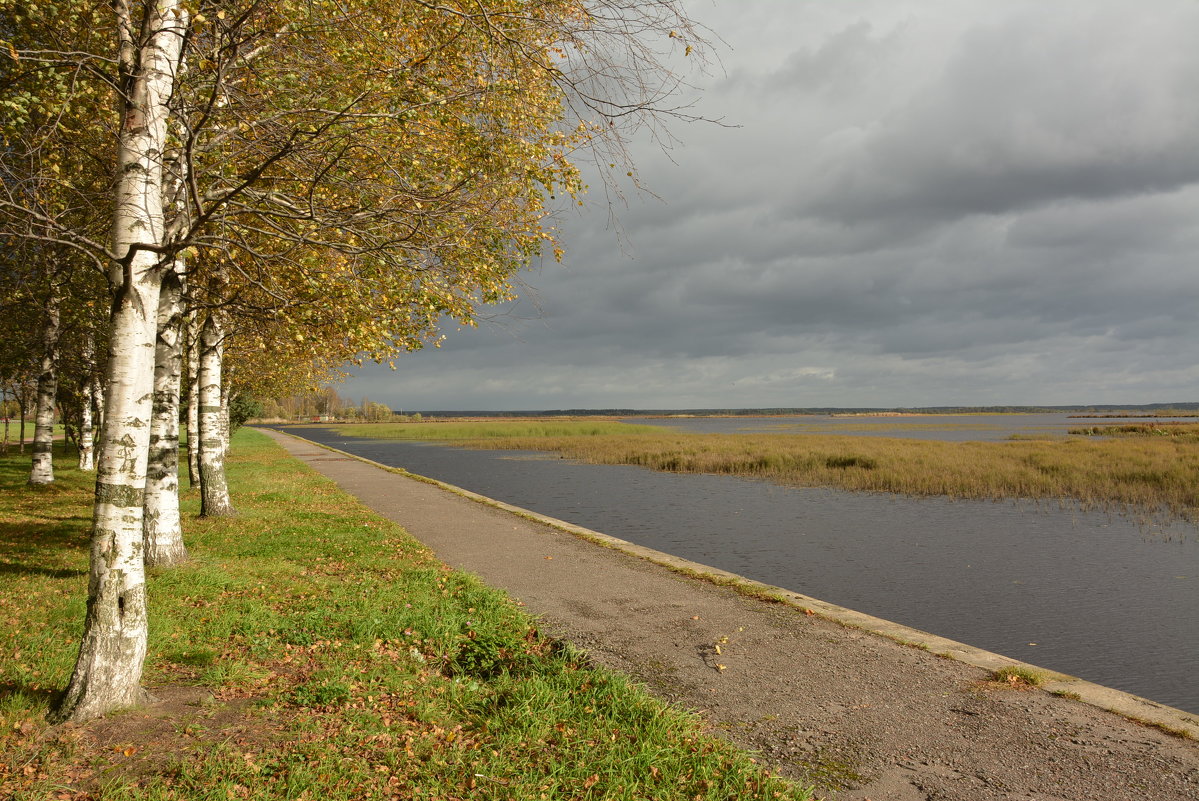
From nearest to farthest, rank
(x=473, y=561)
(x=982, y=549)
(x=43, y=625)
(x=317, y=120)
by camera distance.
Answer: (x=317, y=120), (x=43, y=625), (x=473, y=561), (x=982, y=549)

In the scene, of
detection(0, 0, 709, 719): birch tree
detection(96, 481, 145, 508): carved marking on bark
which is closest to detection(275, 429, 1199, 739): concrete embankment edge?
detection(0, 0, 709, 719): birch tree

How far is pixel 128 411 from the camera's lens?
16.3 feet

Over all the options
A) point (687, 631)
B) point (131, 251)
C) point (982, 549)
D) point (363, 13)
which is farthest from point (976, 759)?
point (982, 549)

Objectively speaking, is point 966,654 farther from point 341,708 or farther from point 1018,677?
point 341,708

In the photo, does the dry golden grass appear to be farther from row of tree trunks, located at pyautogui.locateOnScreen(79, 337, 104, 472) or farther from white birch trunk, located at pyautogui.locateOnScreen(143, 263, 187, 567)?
row of tree trunks, located at pyautogui.locateOnScreen(79, 337, 104, 472)

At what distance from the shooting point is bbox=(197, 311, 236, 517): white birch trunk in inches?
524

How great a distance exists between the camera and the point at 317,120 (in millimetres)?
6281

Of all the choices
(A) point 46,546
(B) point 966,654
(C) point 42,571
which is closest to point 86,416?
(A) point 46,546

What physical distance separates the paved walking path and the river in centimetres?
365

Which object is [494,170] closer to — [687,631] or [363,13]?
[363,13]

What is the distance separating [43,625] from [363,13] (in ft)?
23.5

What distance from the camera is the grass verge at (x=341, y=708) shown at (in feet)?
14.5

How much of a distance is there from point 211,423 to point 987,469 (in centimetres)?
3171

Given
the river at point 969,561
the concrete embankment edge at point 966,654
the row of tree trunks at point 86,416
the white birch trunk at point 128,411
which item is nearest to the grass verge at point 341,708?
the white birch trunk at point 128,411
